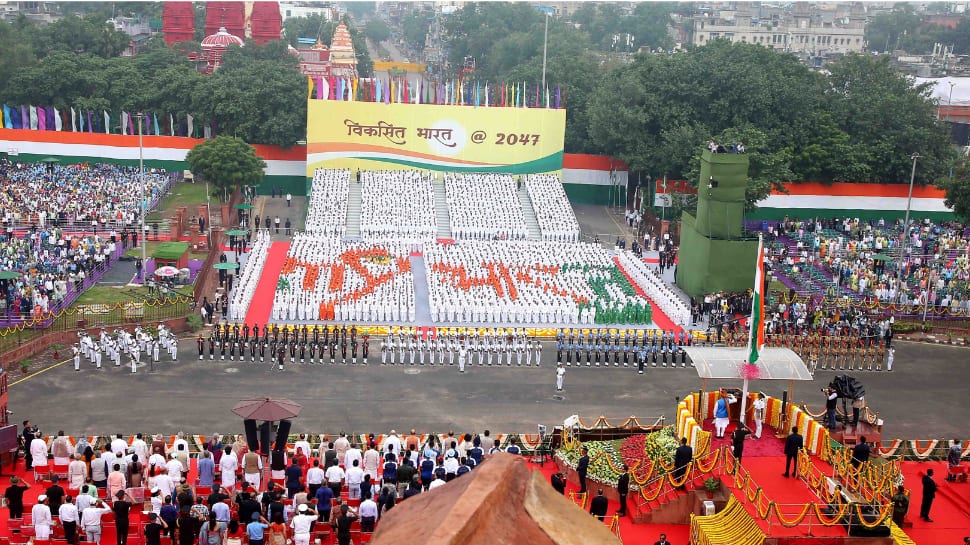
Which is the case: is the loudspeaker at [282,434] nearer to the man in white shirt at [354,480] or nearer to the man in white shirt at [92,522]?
the man in white shirt at [354,480]

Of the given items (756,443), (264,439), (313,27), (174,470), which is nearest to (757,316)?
(756,443)

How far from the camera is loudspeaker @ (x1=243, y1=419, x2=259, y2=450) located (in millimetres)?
18500

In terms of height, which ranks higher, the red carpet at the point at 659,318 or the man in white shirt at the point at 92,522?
the man in white shirt at the point at 92,522

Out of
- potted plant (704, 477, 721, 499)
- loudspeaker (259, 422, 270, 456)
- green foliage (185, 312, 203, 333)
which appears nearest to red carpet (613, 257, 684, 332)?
green foliage (185, 312, 203, 333)

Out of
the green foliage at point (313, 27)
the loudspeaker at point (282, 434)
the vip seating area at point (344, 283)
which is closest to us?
the loudspeaker at point (282, 434)

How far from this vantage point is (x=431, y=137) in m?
47.5

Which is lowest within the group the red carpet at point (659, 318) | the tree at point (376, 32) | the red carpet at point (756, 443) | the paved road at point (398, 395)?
the paved road at point (398, 395)

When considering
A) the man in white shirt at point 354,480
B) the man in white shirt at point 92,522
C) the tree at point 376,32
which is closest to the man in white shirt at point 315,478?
the man in white shirt at point 354,480

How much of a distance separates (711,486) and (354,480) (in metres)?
5.73

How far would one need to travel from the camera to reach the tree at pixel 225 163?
44.2 m

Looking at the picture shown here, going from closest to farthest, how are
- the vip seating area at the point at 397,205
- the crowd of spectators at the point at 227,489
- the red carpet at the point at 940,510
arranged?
the crowd of spectators at the point at 227,489
the red carpet at the point at 940,510
the vip seating area at the point at 397,205

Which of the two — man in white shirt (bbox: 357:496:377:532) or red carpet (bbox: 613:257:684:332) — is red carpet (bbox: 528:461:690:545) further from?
red carpet (bbox: 613:257:684:332)

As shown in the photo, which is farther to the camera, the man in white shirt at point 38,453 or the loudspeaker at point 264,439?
the loudspeaker at point 264,439

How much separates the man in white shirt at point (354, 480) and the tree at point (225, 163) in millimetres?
29042
